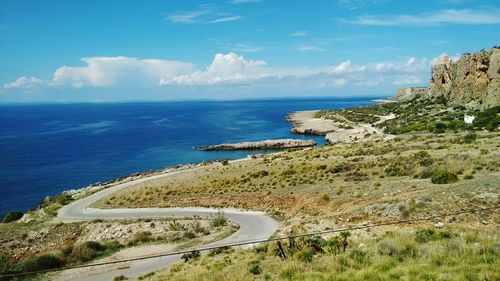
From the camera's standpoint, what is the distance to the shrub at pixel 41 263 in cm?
2088

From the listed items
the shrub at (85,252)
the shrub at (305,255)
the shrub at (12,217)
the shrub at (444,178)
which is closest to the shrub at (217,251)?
the shrub at (305,255)

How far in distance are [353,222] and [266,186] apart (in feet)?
54.9

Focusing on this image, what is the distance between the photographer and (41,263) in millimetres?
21469

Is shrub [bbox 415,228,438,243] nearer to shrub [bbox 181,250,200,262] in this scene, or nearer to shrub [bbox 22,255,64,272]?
shrub [bbox 181,250,200,262]

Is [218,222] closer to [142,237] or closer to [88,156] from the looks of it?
[142,237]

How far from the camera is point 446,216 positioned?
Answer: 744 inches

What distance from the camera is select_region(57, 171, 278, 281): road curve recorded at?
1938 cm

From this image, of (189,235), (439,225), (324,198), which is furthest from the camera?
(324,198)

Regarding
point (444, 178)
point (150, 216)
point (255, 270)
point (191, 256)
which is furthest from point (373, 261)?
point (150, 216)

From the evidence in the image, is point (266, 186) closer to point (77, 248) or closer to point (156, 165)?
point (77, 248)

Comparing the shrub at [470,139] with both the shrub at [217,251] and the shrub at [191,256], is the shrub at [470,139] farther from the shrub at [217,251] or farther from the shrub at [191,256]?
the shrub at [191,256]

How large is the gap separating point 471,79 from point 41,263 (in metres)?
103

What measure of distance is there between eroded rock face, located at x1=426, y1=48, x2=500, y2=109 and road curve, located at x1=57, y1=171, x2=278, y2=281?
223ft

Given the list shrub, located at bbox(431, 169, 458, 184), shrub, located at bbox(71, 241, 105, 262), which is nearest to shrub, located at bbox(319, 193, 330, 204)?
shrub, located at bbox(431, 169, 458, 184)
